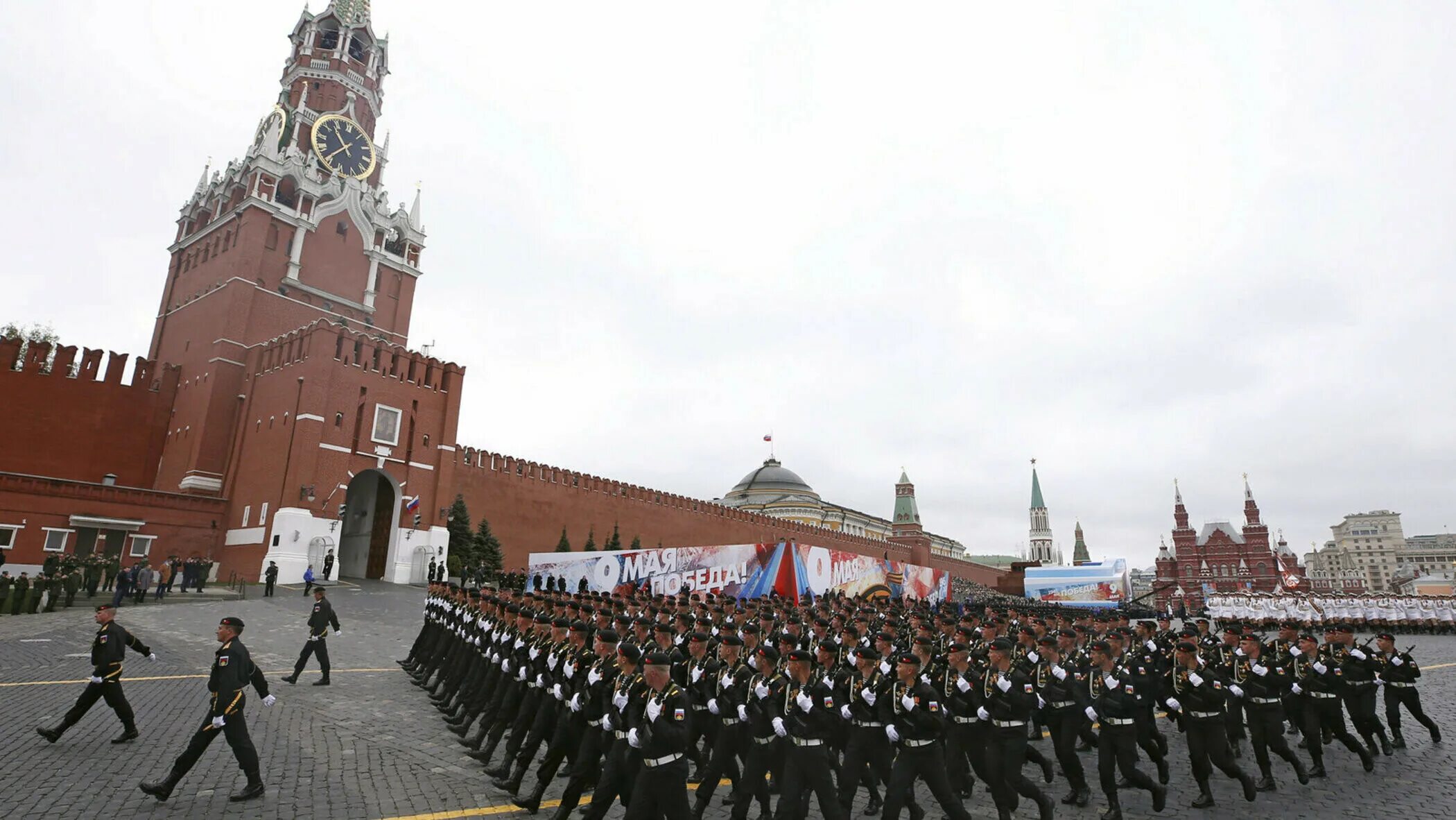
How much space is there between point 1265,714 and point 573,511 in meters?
34.4

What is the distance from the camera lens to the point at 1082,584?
4903 centimetres

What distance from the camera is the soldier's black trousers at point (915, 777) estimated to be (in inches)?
230

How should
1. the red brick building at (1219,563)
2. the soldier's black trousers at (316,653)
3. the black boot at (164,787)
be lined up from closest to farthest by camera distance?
the black boot at (164,787), the soldier's black trousers at (316,653), the red brick building at (1219,563)

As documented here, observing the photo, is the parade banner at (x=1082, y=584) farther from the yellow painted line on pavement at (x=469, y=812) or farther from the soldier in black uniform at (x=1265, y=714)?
the yellow painted line on pavement at (x=469, y=812)

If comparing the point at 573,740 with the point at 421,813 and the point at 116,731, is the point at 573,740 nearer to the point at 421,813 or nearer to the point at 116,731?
the point at 421,813

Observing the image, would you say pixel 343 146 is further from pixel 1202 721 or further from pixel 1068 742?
pixel 1202 721

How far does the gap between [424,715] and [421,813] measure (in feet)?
12.8

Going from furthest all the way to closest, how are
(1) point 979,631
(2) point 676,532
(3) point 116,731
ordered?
1. (2) point 676,532
2. (1) point 979,631
3. (3) point 116,731

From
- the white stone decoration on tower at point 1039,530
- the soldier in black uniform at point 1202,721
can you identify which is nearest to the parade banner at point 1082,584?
the soldier in black uniform at point 1202,721

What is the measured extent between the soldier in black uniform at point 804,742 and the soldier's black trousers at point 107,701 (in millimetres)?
6618

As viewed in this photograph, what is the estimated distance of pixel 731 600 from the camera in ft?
49.5

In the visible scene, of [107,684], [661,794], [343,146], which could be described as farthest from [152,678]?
[343,146]

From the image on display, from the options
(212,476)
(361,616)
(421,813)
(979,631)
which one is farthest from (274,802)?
(212,476)

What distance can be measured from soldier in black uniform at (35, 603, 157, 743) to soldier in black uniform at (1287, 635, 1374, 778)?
1244cm
